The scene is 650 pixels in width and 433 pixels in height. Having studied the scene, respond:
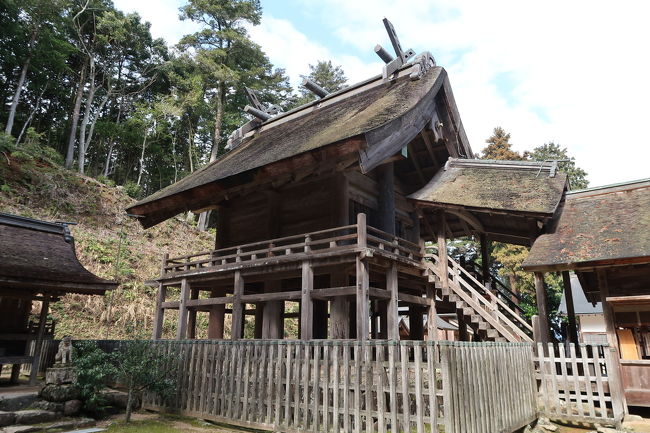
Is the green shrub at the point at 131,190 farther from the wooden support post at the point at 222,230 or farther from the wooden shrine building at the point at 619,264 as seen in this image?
the wooden shrine building at the point at 619,264

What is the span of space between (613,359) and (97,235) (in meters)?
24.1

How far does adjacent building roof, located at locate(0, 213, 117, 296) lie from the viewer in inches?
381

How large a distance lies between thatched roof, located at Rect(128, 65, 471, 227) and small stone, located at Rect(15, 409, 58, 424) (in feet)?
21.1

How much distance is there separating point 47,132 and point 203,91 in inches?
521

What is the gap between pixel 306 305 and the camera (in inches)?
399

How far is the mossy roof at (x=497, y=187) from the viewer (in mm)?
10711

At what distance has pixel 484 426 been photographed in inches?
226

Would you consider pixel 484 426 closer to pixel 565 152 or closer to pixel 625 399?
pixel 625 399

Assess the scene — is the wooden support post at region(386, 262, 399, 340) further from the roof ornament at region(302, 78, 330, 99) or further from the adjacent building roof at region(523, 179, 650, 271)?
the roof ornament at region(302, 78, 330, 99)

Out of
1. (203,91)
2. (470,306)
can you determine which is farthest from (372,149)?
(203,91)

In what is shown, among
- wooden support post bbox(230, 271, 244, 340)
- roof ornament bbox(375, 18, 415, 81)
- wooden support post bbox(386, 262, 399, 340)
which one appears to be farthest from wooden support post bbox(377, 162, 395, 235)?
wooden support post bbox(230, 271, 244, 340)

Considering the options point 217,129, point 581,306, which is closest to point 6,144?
point 217,129

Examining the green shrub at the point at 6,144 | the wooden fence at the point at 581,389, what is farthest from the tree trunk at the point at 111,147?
the wooden fence at the point at 581,389

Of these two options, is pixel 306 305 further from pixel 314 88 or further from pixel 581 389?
pixel 314 88
